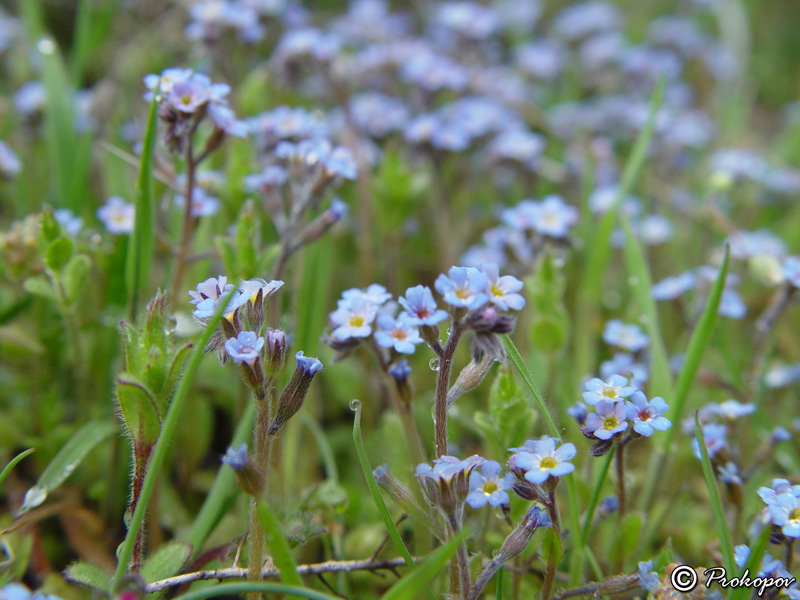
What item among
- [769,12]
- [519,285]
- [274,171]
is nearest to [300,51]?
[274,171]

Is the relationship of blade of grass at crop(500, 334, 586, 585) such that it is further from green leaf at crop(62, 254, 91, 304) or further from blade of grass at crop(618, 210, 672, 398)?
green leaf at crop(62, 254, 91, 304)

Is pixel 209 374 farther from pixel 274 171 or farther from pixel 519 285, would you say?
pixel 519 285

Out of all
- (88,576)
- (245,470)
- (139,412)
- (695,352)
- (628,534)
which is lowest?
(628,534)

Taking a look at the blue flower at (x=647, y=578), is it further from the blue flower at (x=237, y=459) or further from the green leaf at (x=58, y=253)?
the green leaf at (x=58, y=253)

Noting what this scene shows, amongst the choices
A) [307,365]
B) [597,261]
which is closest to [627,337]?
[597,261]

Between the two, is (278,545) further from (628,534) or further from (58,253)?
(58,253)

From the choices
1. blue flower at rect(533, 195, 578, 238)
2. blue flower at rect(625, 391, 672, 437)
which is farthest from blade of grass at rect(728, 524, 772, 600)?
blue flower at rect(533, 195, 578, 238)
